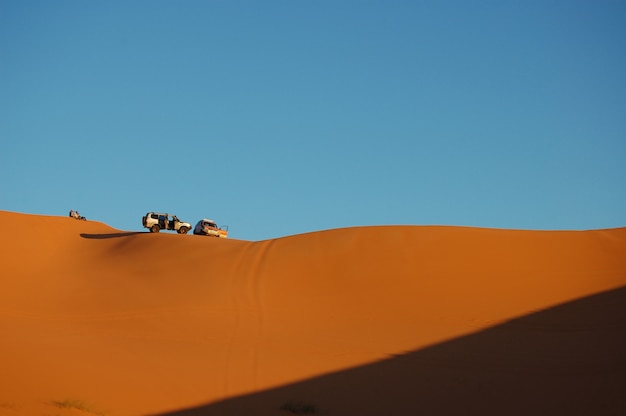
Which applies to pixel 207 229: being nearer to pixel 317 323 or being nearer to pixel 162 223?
pixel 162 223

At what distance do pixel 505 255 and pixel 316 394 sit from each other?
13731 mm

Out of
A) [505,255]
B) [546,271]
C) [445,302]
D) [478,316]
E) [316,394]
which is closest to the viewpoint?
[316,394]

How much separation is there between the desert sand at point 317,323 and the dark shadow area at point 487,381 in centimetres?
6

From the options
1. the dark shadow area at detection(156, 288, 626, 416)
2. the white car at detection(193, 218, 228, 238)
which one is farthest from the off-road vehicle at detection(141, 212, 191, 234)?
the dark shadow area at detection(156, 288, 626, 416)

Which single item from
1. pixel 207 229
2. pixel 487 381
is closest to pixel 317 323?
pixel 487 381

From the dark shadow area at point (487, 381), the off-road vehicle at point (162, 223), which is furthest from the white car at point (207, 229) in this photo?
the dark shadow area at point (487, 381)

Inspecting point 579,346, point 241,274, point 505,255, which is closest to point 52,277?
point 241,274

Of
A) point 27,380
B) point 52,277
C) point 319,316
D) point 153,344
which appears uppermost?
point 52,277

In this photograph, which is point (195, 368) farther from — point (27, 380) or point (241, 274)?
point (241, 274)

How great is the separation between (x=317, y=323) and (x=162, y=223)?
62.7 feet

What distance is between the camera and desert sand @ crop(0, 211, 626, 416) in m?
14.5

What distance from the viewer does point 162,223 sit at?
38.4 metres

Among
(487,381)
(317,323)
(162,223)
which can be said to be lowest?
(487,381)

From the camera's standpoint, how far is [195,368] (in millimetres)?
16359
